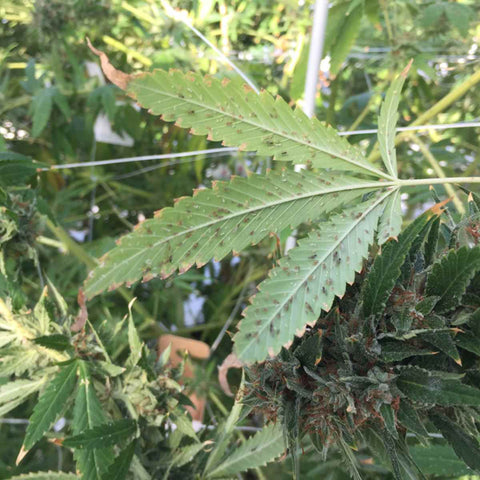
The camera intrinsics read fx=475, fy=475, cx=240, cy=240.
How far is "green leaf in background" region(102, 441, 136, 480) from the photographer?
0.33 meters

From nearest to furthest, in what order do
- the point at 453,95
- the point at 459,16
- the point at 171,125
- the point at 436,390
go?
the point at 436,390 < the point at 453,95 < the point at 459,16 < the point at 171,125

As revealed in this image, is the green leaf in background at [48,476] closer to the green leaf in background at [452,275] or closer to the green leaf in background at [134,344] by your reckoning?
the green leaf in background at [134,344]

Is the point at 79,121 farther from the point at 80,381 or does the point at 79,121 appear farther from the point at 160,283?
the point at 80,381

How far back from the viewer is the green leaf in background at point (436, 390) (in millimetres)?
218

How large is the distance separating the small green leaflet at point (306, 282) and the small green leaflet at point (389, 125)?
0.02 m

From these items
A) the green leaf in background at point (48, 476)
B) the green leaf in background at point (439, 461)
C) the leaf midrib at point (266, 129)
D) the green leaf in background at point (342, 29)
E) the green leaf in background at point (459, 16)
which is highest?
the green leaf in background at point (459, 16)

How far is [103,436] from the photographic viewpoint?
329mm

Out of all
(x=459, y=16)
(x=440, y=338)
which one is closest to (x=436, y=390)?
(x=440, y=338)

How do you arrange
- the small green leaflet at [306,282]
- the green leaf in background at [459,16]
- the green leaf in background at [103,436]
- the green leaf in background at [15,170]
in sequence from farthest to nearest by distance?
the green leaf in background at [459,16], the green leaf in background at [15,170], the green leaf in background at [103,436], the small green leaflet at [306,282]

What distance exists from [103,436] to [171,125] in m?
0.68

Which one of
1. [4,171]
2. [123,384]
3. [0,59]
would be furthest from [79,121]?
[123,384]

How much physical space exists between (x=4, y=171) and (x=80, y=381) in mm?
199

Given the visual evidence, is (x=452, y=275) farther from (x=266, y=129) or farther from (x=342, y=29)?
(x=342, y=29)

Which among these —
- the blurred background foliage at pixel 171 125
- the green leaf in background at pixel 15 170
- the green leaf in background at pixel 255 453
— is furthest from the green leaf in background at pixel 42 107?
the green leaf in background at pixel 255 453
